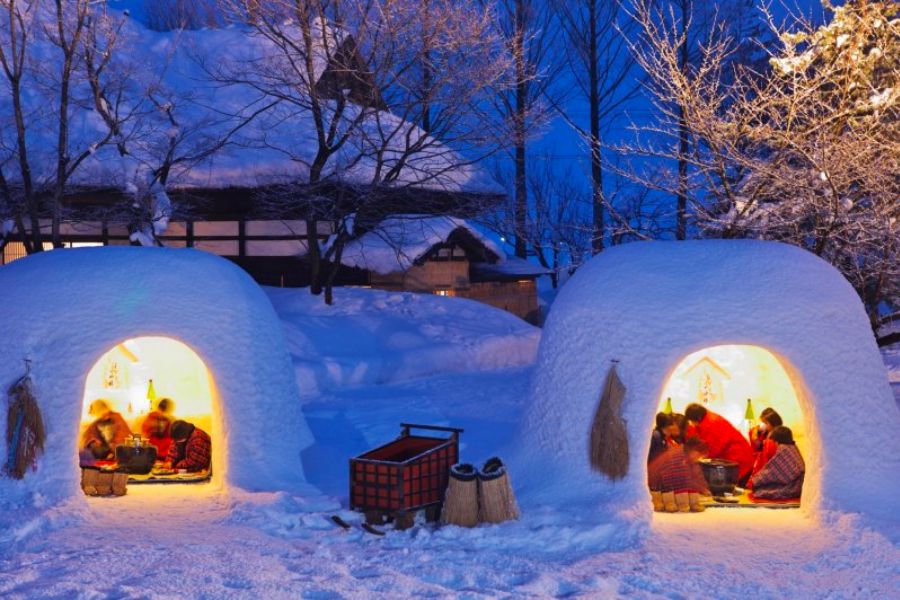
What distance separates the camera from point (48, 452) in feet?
23.3

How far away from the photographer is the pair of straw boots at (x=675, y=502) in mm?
7102

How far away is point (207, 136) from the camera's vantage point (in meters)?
17.4

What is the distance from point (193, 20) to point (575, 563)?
2739cm

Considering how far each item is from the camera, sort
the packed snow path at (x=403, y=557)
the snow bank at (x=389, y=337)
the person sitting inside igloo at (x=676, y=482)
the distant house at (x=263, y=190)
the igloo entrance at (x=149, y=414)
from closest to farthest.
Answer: the packed snow path at (x=403, y=557) → the person sitting inside igloo at (x=676, y=482) → the igloo entrance at (x=149, y=414) → the snow bank at (x=389, y=337) → the distant house at (x=263, y=190)

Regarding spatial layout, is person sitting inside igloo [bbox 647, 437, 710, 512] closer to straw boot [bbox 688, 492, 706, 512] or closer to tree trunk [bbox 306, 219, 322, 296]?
straw boot [bbox 688, 492, 706, 512]

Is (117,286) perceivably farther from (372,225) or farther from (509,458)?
(372,225)

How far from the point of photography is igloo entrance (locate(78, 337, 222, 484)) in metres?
8.23

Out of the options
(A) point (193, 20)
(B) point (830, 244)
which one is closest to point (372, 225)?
(B) point (830, 244)

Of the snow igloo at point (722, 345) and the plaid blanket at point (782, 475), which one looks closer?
the snow igloo at point (722, 345)

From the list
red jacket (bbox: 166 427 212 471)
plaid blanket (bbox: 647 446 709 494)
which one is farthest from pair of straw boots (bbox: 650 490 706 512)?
red jacket (bbox: 166 427 212 471)

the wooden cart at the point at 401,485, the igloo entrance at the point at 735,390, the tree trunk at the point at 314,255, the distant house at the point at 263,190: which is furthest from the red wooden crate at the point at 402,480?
the tree trunk at the point at 314,255

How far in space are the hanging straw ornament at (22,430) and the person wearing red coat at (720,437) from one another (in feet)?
18.5

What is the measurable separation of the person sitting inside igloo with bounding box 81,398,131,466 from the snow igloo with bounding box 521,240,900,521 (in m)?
4.06

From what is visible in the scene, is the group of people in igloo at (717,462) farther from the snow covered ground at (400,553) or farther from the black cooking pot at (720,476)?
the snow covered ground at (400,553)
